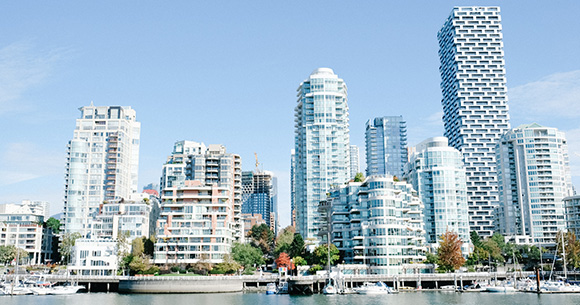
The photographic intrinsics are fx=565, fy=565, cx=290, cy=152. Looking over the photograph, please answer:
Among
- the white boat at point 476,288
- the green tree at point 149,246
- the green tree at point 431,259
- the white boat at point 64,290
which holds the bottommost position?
the white boat at point 476,288

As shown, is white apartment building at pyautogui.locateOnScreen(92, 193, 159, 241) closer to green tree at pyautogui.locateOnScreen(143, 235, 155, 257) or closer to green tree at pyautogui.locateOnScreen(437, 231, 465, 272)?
green tree at pyautogui.locateOnScreen(143, 235, 155, 257)

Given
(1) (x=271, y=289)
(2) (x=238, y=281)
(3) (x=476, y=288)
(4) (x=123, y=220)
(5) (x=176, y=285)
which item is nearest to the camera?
(5) (x=176, y=285)

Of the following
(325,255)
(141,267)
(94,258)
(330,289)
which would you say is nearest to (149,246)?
(94,258)

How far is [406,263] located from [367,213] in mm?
17231

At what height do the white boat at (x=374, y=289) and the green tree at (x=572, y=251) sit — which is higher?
the green tree at (x=572, y=251)

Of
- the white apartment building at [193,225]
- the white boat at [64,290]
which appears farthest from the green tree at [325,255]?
the white boat at [64,290]

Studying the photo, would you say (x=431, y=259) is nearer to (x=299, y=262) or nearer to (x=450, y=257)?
(x=450, y=257)

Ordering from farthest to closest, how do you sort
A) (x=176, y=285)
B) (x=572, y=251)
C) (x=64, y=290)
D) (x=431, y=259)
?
(x=572, y=251)
(x=431, y=259)
(x=64, y=290)
(x=176, y=285)

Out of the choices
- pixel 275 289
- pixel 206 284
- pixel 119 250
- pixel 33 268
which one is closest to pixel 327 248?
pixel 275 289

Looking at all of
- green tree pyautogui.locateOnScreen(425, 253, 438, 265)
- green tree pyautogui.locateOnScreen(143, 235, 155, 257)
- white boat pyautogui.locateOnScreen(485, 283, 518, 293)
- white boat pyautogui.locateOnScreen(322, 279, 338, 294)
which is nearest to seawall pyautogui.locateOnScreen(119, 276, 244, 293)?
white boat pyautogui.locateOnScreen(322, 279, 338, 294)

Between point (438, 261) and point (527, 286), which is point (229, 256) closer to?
point (438, 261)

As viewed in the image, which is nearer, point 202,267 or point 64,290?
point 64,290

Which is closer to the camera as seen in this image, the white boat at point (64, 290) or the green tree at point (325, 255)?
the white boat at point (64, 290)

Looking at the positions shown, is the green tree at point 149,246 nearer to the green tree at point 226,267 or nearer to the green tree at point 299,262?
the green tree at point 226,267
